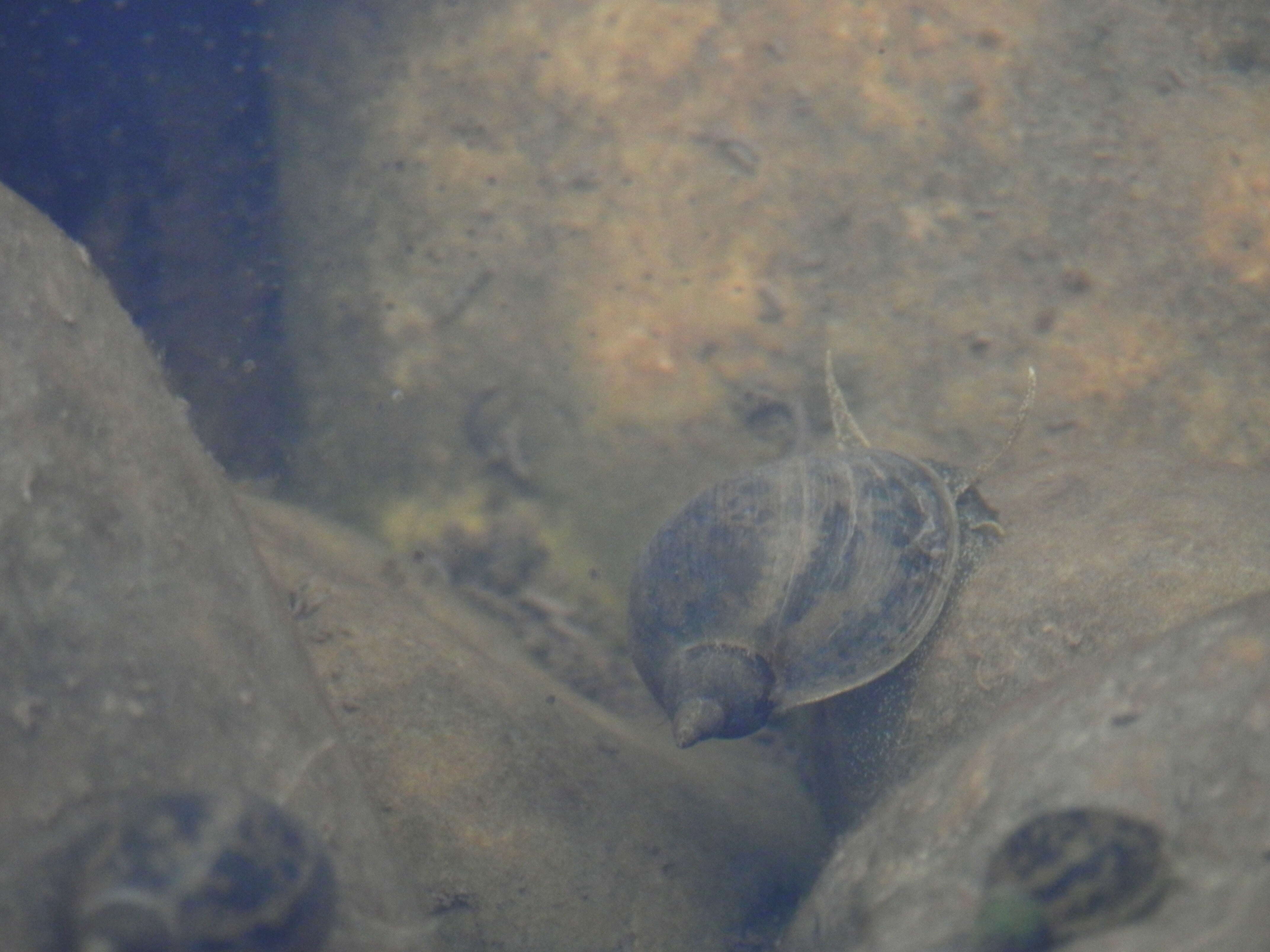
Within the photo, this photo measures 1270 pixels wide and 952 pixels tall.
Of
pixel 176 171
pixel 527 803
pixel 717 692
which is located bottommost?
pixel 527 803

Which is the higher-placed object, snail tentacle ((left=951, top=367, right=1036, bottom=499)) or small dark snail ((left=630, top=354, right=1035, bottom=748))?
snail tentacle ((left=951, top=367, right=1036, bottom=499))

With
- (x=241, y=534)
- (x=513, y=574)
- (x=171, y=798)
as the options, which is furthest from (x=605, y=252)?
(x=171, y=798)

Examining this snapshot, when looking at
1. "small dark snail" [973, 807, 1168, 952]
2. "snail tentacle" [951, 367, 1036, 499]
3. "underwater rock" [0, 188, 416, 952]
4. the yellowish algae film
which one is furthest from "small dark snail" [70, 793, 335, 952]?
"snail tentacle" [951, 367, 1036, 499]

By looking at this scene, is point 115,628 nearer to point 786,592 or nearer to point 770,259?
point 786,592

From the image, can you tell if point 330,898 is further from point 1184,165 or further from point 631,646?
point 1184,165

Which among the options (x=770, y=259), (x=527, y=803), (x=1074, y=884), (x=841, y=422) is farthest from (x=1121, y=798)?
(x=770, y=259)

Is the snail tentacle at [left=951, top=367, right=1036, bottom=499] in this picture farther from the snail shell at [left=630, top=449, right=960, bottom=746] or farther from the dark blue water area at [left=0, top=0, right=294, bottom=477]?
the dark blue water area at [left=0, top=0, right=294, bottom=477]
